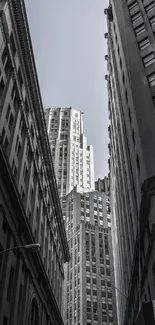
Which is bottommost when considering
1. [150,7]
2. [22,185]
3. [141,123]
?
[22,185]

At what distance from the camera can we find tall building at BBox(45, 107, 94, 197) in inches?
6531

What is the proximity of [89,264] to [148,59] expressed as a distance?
91.2 m

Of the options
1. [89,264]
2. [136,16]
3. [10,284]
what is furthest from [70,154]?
[10,284]

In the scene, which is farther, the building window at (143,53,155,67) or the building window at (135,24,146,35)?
the building window at (135,24,146,35)

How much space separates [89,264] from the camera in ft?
396

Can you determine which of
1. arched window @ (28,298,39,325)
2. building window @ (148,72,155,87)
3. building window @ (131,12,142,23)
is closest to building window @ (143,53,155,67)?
building window @ (148,72,155,87)

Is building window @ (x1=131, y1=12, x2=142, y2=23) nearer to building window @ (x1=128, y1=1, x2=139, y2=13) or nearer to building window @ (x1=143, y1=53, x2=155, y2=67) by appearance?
building window @ (x1=128, y1=1, x2=139, y2=13)

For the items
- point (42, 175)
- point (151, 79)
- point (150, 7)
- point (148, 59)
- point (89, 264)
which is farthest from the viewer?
point (89, 264)

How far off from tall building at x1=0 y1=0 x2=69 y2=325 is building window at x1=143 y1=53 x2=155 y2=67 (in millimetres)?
16209

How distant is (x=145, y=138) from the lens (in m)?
34.7

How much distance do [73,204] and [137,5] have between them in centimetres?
10306

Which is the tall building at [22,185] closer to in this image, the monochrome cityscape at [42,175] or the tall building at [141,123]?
the monochrome cityscape at [42,175]

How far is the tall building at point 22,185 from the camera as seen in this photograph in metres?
34.3

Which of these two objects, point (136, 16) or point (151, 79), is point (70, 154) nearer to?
point (136, 16)
